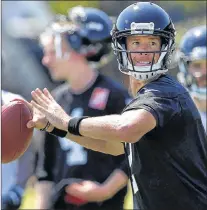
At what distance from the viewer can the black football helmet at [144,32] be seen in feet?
12.7

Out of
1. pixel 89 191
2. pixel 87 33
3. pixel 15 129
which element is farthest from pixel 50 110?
pixel 87 33

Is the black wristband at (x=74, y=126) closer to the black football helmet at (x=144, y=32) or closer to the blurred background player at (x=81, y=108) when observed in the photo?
the black football helmet at (x=144, y=32)

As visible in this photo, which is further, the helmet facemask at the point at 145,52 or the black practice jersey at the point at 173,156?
the helmet facemask at the point at 145,52

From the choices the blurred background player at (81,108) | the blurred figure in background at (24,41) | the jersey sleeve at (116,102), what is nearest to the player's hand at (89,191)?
the blurred background player at (81,108)

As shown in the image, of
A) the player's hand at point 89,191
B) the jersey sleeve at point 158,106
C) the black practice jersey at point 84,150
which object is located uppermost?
the jersey sleeve at point 158,106

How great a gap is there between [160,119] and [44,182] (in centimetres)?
214

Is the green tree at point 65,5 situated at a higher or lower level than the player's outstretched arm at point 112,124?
lower

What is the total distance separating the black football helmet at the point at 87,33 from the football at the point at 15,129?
1.65m

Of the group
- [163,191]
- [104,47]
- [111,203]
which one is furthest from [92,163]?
[163,191]

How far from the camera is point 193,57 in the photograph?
5984mm

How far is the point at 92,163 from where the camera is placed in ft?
17.6

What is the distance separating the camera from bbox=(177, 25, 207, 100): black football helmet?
5.73m

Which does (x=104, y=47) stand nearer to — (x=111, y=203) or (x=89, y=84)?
(x=89, y=84)

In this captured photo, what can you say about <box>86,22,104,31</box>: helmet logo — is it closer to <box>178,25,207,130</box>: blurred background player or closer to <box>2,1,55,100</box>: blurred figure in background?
<box>178,25,207,130</box>: blurred background player
